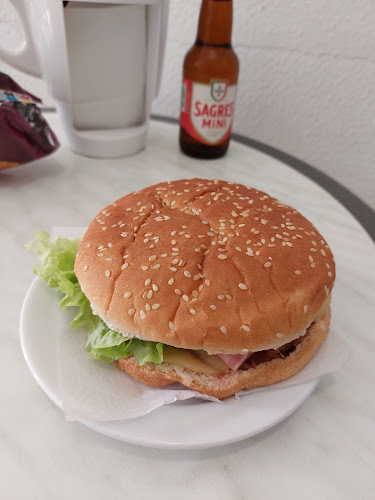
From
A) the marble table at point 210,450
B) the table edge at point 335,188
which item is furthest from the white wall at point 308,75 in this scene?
the marble table at point 210,450

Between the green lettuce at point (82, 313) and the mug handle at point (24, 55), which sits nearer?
the green lettuce at point (82, 313)

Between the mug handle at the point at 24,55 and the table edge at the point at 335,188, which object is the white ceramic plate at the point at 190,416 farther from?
the mug handle at the point at 24,55

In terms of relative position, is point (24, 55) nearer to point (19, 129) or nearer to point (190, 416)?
point (19, 129)

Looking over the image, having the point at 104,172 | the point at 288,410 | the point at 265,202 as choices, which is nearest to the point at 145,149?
the point at 104,172

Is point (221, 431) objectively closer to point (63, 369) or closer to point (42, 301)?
point (63, 369)

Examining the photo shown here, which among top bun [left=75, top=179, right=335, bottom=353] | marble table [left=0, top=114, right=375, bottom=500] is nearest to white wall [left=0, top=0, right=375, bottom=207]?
marble table [left=0, top=114, right=375, bottom=500]

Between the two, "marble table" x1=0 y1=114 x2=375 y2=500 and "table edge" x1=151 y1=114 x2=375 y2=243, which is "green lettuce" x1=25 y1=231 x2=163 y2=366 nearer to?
"marble table" x1=0 y1=114 x2=375 y2=500

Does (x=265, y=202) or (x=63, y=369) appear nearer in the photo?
(x=63, y=369)
